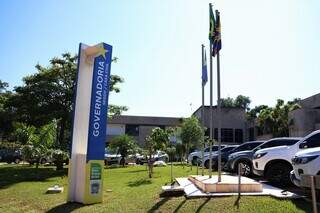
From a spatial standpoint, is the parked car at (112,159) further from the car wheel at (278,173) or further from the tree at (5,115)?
the car wheel at (278,173)

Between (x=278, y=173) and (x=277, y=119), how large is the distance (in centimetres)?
3610

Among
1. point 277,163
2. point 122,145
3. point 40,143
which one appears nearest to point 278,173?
point 277,163

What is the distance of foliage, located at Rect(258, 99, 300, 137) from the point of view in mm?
48312

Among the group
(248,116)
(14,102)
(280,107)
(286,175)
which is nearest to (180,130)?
(280,107)

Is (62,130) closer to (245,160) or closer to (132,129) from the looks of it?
(245,160)

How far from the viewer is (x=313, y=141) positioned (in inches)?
523

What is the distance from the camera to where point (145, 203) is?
1203 centimetres

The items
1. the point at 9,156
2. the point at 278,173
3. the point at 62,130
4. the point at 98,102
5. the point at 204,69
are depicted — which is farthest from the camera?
the point at 9,156

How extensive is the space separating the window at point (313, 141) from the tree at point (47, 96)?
2005 cm

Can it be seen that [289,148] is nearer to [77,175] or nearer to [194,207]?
[194,207]

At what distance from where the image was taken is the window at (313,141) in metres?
Result: 13.0

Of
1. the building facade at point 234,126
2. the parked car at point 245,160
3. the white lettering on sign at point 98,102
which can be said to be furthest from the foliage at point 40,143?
the building facade at point 234,126

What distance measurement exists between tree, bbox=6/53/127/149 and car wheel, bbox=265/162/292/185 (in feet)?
60.3

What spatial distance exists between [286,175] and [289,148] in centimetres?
93
